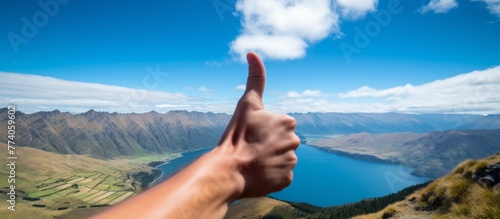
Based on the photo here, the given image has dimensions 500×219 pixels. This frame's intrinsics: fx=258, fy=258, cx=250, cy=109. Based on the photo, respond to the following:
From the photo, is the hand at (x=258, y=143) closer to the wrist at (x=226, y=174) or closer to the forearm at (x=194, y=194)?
the wrist at (x=226, y=174)

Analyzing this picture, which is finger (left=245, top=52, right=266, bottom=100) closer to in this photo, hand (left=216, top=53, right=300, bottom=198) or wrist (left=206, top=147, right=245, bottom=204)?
hand (left=216, top=53, right=300, bottom=198)

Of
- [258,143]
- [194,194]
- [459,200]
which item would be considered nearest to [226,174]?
[194,194]

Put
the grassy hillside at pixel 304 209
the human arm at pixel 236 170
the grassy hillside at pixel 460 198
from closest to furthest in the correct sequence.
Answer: the human arm at pixel 236 170 < the grassy hillside at pixel 460 198 < the grassy hillside at pixel 304 209

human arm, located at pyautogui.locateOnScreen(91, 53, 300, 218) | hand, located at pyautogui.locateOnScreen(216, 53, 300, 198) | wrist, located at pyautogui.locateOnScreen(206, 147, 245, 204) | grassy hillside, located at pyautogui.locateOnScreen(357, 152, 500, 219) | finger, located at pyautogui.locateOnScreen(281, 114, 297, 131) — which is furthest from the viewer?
grassy hillside, located at pyautogui.locateOnScreen(357, 152, 500, 219)

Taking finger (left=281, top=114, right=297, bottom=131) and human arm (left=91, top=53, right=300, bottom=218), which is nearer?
human arm (left=91, top=53, right=300, bottom=218)

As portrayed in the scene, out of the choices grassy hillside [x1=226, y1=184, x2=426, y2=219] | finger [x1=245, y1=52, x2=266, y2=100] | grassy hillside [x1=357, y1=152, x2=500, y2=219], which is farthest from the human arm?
grassy hillside [x1=226, y1=184, x2=426, y2=219]

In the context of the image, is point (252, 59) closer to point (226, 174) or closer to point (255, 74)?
point (255, 74)

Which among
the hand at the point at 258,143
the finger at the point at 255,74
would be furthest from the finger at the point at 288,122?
the finger at the point at 255,74
